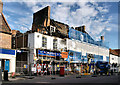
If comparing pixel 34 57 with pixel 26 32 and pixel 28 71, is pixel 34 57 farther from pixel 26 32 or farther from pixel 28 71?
pixel 26 32

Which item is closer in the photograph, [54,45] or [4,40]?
[4,40]

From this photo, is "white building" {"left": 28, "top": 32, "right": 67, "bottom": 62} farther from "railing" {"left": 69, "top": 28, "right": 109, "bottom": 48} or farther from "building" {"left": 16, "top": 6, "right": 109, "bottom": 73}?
"railing" {"left": 69, "top": 28, "right": 109, "bottom": 48}

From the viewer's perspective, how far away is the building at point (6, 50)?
2259cm

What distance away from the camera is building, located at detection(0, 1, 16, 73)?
22591mm

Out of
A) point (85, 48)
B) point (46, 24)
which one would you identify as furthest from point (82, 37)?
point (46, 24)

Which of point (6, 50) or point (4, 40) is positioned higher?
point (4, 40)

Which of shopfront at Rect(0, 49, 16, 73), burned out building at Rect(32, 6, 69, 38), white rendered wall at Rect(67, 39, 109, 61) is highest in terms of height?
burned out building at Rect(32, 6, 69, 38)

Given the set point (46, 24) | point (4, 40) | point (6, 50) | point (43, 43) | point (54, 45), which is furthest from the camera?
point (46, 24)

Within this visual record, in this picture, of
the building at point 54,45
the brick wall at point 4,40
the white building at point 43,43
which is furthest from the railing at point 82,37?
the brick wall at point 4,40

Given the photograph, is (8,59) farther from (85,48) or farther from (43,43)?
(85,48)

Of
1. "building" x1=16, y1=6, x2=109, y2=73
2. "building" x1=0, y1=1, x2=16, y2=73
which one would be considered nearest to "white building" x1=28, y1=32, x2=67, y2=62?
"building" x1=16, y1=6, x2=109, y2=73

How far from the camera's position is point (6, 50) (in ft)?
74.4

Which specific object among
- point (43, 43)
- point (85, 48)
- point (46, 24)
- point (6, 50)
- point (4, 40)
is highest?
point (46, 24)

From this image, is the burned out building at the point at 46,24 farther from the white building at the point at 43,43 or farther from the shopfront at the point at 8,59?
the shopfront at the point at 8,59
